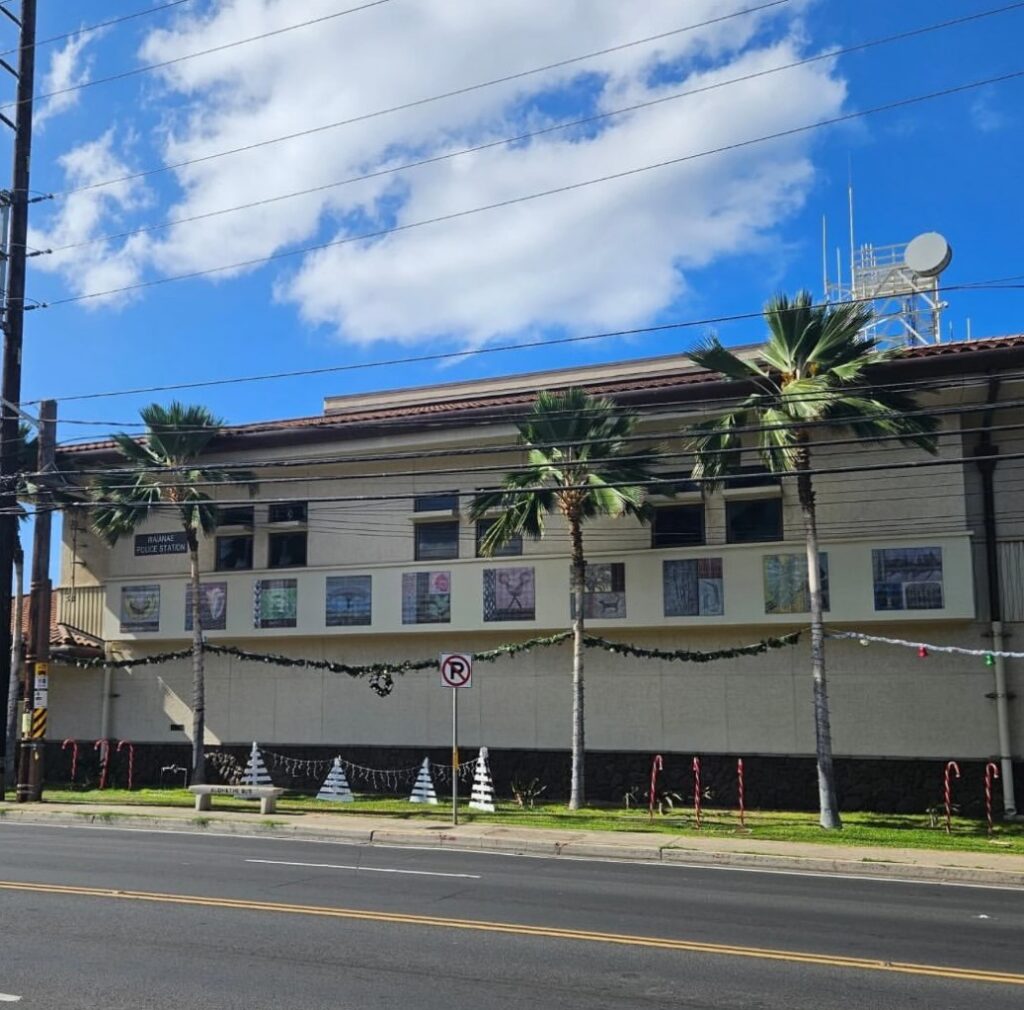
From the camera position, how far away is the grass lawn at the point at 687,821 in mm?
17672

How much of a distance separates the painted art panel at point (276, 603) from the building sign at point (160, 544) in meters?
2.65

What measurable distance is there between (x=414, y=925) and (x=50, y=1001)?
347 cm

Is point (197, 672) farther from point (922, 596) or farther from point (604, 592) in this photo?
point (922, 596)

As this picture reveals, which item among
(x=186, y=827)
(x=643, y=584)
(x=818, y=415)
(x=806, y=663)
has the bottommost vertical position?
(x=186, y=827)

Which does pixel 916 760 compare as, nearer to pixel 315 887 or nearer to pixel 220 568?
pixel 315 887

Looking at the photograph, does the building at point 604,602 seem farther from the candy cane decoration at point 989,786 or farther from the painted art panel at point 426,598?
the candy cane decoration at point 989,786

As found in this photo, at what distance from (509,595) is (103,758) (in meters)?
11.3

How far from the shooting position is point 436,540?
2606 cm

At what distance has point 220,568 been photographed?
28141 mm

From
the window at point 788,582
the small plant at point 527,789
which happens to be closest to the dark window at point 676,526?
the window at point 788,582

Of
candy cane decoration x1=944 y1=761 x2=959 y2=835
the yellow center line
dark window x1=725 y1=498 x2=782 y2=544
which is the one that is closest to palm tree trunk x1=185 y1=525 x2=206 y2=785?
dark window x1=725 y1=498 x2=782 y2=544

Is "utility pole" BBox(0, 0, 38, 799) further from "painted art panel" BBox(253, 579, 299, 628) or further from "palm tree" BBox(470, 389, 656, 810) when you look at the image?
"palm tree" BBox(470, 389, 656, 810)

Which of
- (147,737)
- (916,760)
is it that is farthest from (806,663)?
(147,737)

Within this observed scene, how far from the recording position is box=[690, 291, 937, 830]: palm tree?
63.1 ft
